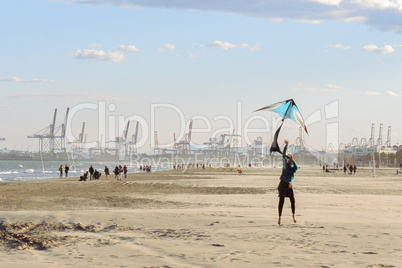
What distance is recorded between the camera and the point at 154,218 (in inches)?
434

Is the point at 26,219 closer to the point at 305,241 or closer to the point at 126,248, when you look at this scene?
the point at 126,248

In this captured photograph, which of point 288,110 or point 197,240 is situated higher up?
point 288,110

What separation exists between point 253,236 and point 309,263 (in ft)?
7.24

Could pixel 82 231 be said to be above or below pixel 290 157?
below

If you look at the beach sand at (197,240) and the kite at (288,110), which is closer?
the beach sand at (197,240)

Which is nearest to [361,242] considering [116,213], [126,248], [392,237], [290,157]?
[392,237]

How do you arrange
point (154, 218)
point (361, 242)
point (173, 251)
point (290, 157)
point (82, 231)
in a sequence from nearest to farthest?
point (173, 251)
point (361, 242)
point (82, 231)
point (290, 157)
point (154, 218)

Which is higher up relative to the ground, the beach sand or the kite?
the kite

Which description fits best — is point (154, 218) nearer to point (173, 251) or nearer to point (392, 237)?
point (173, 251)

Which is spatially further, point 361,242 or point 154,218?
point 154,218

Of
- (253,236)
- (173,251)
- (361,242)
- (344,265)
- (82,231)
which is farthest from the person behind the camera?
(82,231)

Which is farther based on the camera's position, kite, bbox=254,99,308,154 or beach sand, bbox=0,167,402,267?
kite, bbox=254,99,308,154

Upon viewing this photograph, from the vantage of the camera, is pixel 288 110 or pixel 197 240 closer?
pixel 197 240

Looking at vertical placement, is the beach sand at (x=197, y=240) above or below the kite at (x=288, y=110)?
below
